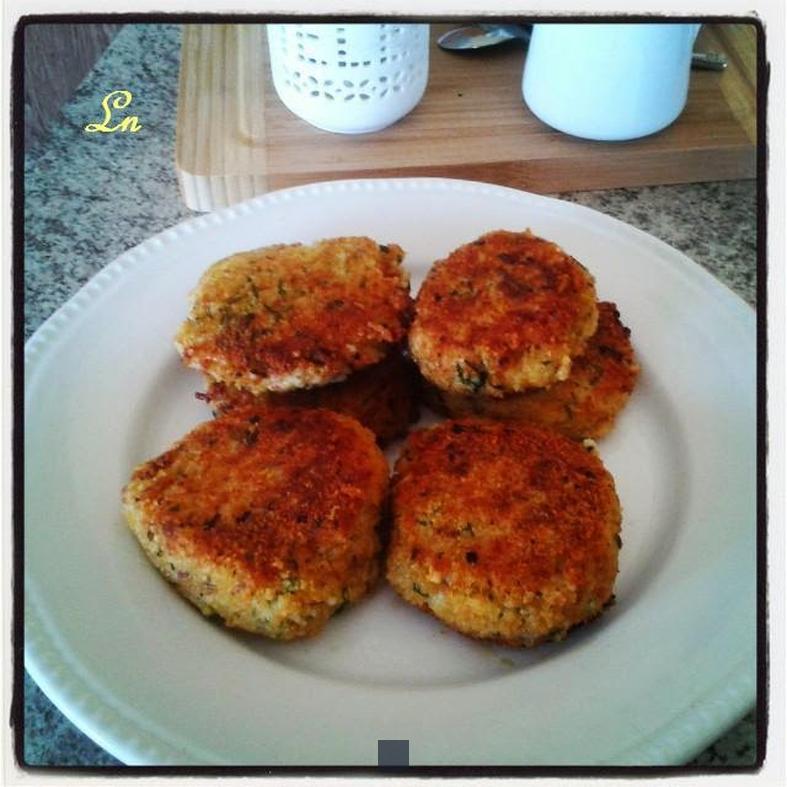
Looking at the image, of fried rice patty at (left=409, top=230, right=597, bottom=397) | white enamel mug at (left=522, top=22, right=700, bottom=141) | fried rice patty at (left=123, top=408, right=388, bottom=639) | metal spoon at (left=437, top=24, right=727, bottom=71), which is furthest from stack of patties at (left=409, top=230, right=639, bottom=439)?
metal spoon at (left=437, top=24, right=727, bottom=71)

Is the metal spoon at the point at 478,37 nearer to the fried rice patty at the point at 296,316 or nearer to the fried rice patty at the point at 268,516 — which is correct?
the fried rice patty at the point at 296,316

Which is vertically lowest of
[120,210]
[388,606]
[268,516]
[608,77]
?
[388,606]

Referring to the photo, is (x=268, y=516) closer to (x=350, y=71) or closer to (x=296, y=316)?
(x=296, y=316)

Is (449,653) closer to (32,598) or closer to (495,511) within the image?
(495,511)

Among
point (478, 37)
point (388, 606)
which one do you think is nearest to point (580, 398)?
point (388, 606)

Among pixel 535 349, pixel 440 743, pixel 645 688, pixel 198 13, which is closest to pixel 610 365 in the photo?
pixel 535 349

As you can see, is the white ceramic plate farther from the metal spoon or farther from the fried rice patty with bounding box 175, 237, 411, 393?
the metal spoon
